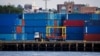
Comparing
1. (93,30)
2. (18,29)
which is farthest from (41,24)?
(93,30)

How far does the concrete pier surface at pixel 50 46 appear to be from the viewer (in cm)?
10125

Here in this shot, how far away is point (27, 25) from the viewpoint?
362ft

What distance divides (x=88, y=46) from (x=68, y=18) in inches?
375

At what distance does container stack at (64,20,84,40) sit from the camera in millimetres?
108312

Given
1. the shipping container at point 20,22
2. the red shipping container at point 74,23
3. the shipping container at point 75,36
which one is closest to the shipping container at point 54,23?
the red shipping container at point 74,23

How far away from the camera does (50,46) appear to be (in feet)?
335

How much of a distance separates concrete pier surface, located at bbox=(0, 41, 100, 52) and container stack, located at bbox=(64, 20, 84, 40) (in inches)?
247

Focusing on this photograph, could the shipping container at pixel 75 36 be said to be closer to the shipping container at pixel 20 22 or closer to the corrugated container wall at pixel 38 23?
the corrugated container wall at pixel 38 23

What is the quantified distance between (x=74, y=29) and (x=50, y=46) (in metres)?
7.78

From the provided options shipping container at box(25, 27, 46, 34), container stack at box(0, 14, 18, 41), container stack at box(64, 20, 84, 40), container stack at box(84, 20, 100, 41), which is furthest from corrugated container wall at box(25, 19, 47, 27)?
container stack at box(84, 20, 100, 41)

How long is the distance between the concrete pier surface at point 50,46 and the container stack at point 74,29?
6.27 m

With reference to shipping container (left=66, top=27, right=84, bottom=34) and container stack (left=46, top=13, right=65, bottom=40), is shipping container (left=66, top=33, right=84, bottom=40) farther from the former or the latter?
container stack (left=46, top=13, right=65, bottom=40)

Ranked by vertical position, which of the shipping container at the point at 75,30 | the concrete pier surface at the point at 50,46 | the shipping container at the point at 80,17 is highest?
the shipping container at the point at 80,17

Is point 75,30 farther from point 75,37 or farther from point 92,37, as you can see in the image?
point 92,37
